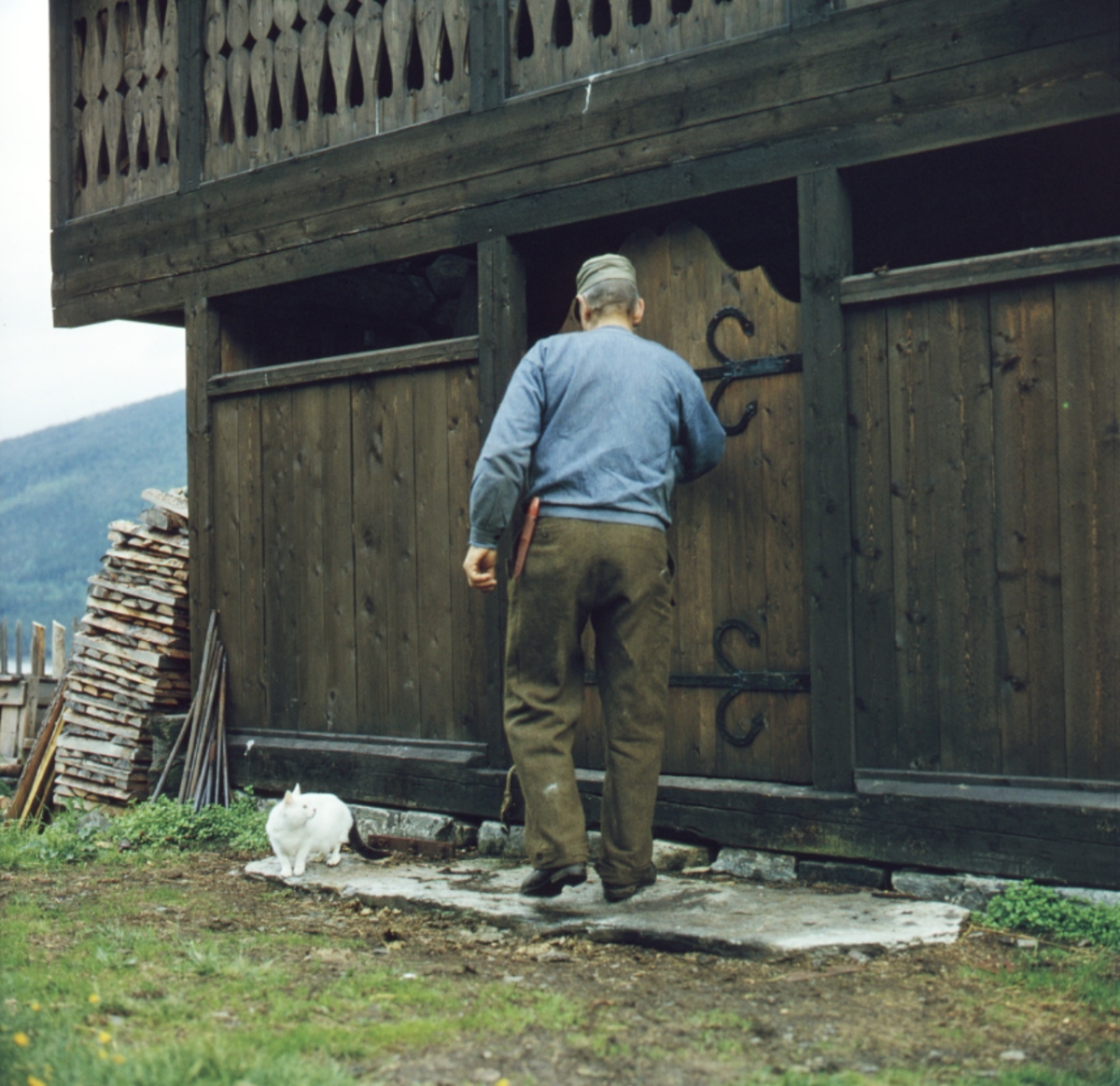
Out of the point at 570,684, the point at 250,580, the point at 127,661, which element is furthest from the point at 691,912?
the point at 127,661

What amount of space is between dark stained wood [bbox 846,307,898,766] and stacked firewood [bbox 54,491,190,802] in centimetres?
436

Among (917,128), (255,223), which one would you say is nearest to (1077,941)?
(917,128)

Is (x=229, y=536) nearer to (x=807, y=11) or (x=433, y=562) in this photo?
(x=433, y=562)

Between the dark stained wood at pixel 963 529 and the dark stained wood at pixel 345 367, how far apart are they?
235 centimetres

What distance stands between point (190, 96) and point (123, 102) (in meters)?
0.75

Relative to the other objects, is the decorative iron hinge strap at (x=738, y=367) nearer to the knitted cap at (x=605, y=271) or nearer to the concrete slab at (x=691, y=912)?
the knitted cap at (x=605, y=271)

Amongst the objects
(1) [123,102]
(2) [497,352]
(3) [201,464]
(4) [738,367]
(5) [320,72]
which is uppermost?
(1) [123,102]

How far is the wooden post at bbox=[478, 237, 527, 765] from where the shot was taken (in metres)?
6.12

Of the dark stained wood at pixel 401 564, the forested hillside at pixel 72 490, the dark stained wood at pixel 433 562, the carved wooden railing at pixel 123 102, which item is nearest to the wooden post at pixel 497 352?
the dark stained wood at pixel 433 562

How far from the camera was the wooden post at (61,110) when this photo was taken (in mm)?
8266

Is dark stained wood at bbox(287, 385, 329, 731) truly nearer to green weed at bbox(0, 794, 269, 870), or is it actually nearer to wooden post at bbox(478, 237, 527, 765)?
green weed at bbox(0, 794, 269, 870)

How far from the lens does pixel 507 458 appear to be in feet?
14.8

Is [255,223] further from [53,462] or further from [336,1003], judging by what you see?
[53,462]

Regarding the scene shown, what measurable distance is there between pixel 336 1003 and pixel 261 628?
12.5 ft
